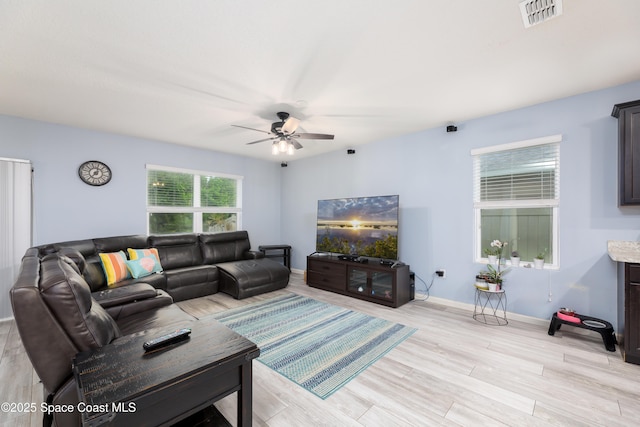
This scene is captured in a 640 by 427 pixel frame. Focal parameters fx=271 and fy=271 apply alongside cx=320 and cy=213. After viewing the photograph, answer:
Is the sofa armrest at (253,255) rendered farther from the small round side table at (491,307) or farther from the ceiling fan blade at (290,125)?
the small round side table at (491,307)

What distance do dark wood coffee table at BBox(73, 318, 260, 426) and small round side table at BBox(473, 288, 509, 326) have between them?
3.10 m

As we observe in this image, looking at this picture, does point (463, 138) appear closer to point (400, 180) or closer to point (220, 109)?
point (400, 180)

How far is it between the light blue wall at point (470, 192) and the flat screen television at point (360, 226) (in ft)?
1.33

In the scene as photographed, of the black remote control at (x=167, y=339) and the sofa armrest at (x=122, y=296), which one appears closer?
the black remote control at (x=167, y=339)

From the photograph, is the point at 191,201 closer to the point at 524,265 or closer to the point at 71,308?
the point at 71,308

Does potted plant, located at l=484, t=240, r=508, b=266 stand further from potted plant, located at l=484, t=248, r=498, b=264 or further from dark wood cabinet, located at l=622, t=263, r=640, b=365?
dark wood cabinet, located at l=622, t=263, r=640, b=365

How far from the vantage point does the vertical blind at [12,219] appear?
334 cm

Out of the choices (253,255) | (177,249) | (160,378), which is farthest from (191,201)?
(160,378)

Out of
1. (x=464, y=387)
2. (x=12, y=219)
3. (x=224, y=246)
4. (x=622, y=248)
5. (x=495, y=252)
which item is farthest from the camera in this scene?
(x=224, y=246)

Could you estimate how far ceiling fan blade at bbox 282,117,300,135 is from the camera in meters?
3.04

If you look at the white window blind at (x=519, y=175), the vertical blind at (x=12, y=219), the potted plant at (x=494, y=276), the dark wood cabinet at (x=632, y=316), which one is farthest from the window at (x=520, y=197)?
the vertical blind at (x=12, y=219)

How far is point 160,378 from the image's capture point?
1.14 meters

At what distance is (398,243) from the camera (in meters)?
4.21

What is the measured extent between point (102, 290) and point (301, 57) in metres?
3.50
